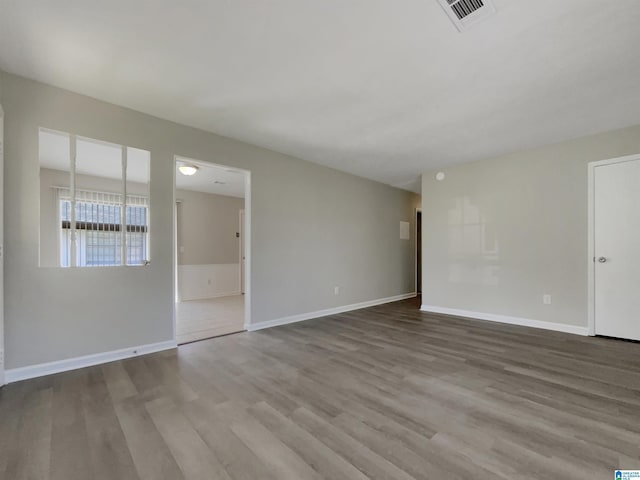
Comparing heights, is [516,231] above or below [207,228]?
below

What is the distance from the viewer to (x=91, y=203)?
4.91 meters

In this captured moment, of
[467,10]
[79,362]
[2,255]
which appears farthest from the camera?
[79,362]

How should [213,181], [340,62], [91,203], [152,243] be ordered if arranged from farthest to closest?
1. [213,181]
2. [91,203]
3. [152,243]
4. [340,62]

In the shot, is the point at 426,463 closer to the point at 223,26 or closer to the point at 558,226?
the point at 223,26

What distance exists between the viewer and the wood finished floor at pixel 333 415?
1.45 metres

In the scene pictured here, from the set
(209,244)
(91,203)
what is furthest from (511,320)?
(91,203)

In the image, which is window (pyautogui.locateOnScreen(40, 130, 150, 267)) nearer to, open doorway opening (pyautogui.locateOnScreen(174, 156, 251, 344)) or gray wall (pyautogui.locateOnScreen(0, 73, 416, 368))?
gray wall (pyautogui.locateOnScreen(0, 73, 416, 368))

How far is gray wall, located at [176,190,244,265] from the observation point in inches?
258

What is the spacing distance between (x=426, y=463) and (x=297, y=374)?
1295mm

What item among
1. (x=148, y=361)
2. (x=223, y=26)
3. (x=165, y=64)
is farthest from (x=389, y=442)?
(x=165, y=64)

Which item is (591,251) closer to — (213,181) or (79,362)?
(79,362)

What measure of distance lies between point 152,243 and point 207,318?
1945mm

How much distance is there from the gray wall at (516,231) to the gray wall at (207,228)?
15.2 ft

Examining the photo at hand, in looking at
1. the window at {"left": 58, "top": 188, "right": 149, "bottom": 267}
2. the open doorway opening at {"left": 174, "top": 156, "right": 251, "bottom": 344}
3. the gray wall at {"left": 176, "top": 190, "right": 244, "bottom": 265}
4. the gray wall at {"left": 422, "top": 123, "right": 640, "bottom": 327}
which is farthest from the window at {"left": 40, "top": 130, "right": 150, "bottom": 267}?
the gray wall at {"left": 422, "top": 123, "right": 640, "bottom": 327}
